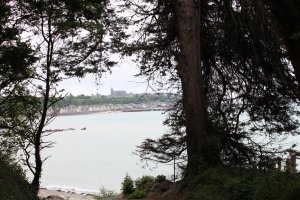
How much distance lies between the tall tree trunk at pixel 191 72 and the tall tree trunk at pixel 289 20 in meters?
1.87

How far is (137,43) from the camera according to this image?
1211 cm

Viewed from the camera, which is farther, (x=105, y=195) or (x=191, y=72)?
(x=105, y=195)

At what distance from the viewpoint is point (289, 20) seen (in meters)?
9.94

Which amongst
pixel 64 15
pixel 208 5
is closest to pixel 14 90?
pixel 64 15

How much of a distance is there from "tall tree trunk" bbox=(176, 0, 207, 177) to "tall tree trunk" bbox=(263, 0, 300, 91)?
1872 mm

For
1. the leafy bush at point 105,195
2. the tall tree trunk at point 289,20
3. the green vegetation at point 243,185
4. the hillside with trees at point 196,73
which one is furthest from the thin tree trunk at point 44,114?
the tall tree trunk at point 289,20

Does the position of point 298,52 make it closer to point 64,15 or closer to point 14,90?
point 64,15

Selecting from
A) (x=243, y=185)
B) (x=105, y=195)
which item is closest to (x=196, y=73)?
(x=243, y=185)

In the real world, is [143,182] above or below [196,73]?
below

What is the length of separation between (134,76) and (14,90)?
11.6 feet

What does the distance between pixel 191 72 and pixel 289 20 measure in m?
2.60

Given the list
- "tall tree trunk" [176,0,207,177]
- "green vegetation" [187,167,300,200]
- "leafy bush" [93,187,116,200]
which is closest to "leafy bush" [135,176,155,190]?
"leafy bush" [93,187,116,200]

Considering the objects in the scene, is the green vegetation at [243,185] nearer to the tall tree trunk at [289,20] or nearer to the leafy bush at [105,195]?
the tall tree trunk at [289,20]

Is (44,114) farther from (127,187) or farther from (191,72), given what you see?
(127,187)
